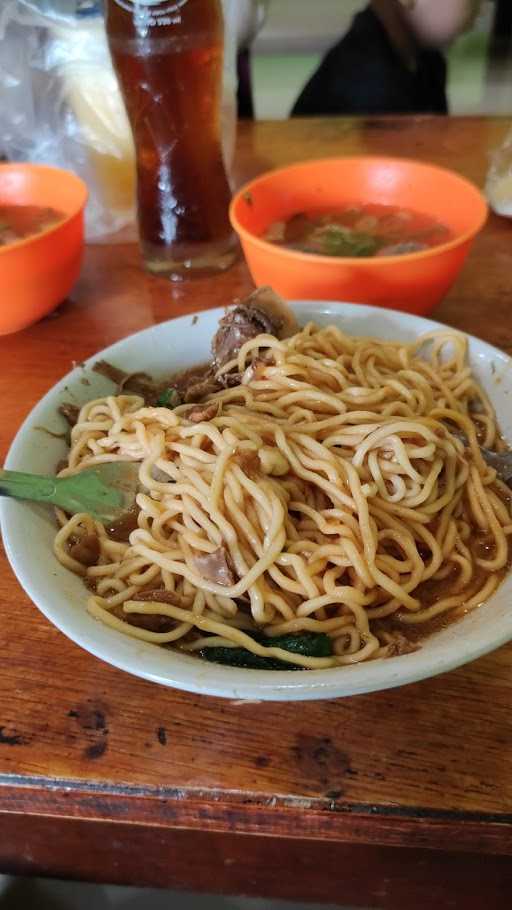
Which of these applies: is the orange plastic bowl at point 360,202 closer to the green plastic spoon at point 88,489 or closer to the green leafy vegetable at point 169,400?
the green leafy vegetable at point 169,400

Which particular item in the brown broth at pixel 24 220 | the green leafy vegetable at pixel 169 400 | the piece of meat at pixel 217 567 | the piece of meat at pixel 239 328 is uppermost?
the brown broth at pixel 24 220

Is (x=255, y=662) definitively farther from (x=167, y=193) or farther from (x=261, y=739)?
(x=167, y=193)

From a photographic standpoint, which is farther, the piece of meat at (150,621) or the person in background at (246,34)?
the person in background at (246,34)

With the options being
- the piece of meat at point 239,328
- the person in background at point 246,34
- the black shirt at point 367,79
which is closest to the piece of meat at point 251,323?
the piece of meat at point 239,328

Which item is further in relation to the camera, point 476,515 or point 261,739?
point 476,515

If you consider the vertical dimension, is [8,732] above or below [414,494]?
below

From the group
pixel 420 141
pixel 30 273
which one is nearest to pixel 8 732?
pixel 30 273

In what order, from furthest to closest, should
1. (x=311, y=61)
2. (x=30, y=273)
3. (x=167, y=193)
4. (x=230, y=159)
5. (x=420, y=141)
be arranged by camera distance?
(x=311, y=61) < (x=420, y=141) < (x=230, y=159) < (x=167, y=193) < (x=30, y=273)
